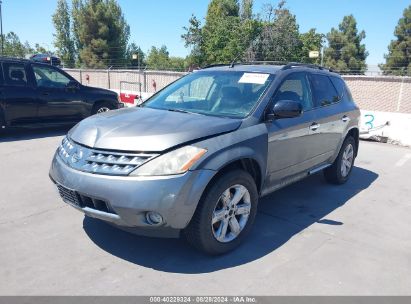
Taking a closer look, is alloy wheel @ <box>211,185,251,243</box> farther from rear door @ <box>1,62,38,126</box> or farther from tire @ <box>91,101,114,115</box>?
tire @ <box>91,101,114,115</box>

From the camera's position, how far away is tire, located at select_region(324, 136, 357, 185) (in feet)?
18.5

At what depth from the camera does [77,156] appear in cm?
334

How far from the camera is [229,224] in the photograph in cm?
357

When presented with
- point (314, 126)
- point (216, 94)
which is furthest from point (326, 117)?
point (216, 94)

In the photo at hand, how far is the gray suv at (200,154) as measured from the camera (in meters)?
3.03

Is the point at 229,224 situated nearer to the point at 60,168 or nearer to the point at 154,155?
the point at 154,155

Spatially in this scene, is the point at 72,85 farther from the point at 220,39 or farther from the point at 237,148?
the point at 220,39

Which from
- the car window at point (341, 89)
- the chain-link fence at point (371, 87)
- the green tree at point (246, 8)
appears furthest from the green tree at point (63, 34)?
the car window at point (341, 89)

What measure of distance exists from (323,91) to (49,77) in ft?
21.6

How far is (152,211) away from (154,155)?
0.44 m

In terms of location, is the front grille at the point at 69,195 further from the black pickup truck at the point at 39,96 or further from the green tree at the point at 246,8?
the green tree at the point at 246,8

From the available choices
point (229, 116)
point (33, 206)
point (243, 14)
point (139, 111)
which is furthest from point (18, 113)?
point (243, 14)

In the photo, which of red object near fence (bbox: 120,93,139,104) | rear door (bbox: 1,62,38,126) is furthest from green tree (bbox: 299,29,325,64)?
rear door (bbox: 1,62,38,126)

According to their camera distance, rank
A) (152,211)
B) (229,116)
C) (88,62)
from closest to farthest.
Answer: (152,211) < (229,116) < (88,62)
